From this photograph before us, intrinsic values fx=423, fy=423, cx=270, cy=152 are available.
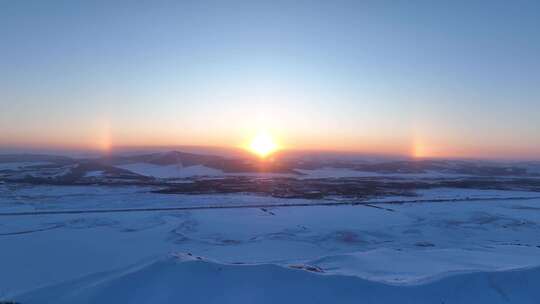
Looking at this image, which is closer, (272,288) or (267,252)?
(272,288)

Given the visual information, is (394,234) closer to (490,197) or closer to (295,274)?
(295,274)

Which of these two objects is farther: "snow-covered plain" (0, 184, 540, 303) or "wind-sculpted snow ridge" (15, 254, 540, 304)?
"snow-covered plain" (0, 184, 540, 303)

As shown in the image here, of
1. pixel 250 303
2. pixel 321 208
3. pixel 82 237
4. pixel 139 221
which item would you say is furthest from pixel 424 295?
pixel 321 208

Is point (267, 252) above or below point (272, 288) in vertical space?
below
